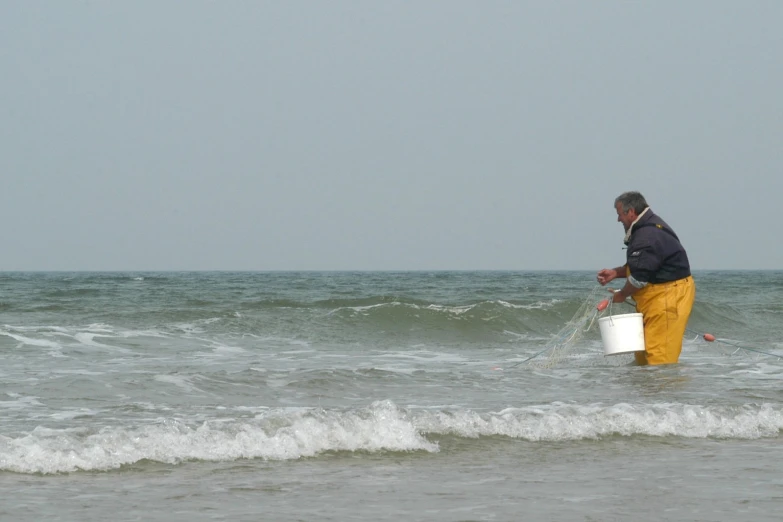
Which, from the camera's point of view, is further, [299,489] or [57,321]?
[57,321]

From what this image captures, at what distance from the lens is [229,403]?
7.23m

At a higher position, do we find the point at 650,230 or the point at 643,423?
the point at 650,230

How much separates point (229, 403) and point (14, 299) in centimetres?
1641

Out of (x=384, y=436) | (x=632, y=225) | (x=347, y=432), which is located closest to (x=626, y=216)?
(x=632, y=225)

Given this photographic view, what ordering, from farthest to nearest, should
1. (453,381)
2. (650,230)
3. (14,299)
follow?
1. (14,299)
2. (453,381)
3. (650,230)

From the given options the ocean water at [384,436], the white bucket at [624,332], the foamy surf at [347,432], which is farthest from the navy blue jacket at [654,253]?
the foamy surf at [347,432]

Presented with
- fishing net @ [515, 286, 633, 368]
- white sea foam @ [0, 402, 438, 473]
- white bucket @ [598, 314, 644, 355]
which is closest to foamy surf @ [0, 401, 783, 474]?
white sea foam @ [0, 402, 438, 473]

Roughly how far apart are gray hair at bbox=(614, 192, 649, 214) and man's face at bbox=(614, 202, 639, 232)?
0.03 metres

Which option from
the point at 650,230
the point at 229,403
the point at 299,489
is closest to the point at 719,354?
the point at 650,230

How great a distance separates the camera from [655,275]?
7914mm

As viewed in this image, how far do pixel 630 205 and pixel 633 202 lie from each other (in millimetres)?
39

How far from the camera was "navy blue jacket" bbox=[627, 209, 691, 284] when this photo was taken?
7.76m

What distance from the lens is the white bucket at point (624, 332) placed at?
803 cm

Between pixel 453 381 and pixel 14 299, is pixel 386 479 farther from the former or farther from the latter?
pixel 14 299
